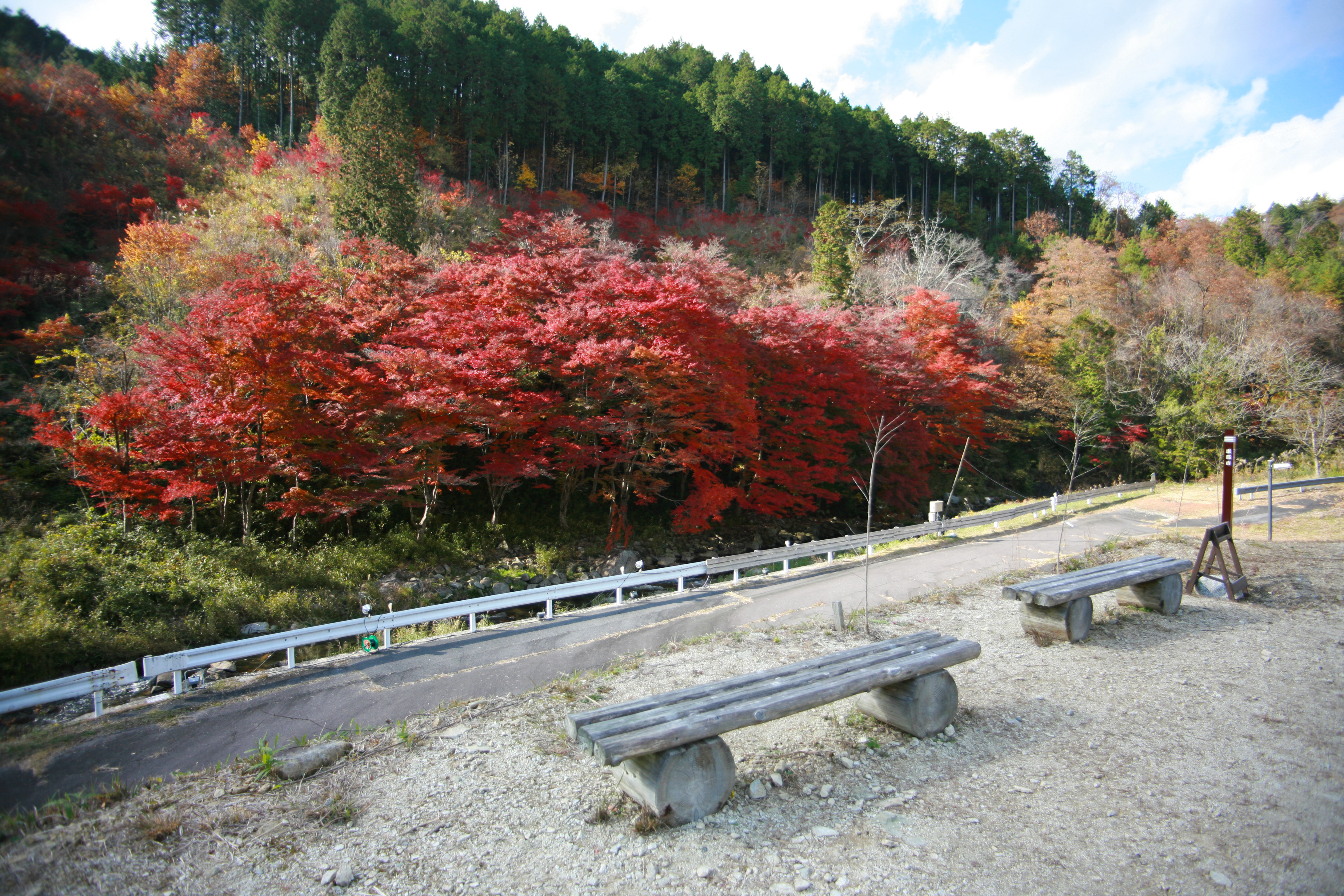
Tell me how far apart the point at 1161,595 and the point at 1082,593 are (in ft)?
5.51

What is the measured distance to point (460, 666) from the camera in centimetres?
630

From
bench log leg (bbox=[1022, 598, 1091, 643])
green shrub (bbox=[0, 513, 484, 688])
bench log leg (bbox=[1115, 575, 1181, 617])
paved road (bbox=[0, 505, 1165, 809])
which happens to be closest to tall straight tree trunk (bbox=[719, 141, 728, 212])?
paved road (bbox=[0, 505, 1165, 809])

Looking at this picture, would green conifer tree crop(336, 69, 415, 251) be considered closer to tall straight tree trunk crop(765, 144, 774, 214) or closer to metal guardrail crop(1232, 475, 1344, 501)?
metal guardrail crop(1232, 475, 1344, 501)

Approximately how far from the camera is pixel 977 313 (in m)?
27.6

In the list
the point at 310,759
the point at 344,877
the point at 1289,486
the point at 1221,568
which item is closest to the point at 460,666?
the point at 310,759

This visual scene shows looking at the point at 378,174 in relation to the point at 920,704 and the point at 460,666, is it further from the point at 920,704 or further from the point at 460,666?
the point at 920,704

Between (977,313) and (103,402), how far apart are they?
2985 centimetres

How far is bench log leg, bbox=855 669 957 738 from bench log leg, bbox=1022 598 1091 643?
6.77ft

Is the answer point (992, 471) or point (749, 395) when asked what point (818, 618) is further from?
point (992, 471)

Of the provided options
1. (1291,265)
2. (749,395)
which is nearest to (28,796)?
(749,395)

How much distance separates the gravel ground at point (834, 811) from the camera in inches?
103

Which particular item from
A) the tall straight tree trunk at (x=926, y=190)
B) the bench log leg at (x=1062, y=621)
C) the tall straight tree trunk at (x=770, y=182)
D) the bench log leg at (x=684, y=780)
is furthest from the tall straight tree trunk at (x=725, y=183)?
the bench log leg at (x=684, y=780)

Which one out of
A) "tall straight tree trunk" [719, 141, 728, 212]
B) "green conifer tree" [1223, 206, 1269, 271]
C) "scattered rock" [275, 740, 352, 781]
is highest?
"tall straight tree trunk" [719, 141, 728, 212]

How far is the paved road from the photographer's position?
4.38m
